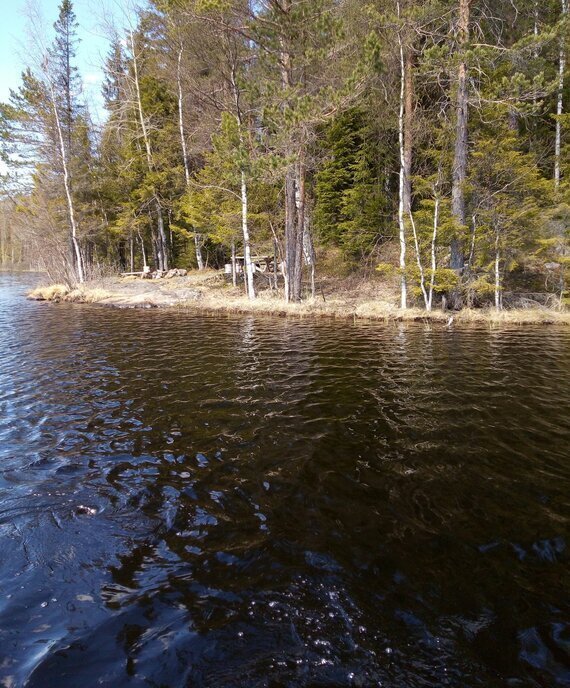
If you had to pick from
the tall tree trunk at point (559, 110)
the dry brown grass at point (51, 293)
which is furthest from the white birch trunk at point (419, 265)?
the dry brown grass at point (51, 293)

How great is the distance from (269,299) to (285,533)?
16.7m

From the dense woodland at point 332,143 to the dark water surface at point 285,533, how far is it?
10.1 meters

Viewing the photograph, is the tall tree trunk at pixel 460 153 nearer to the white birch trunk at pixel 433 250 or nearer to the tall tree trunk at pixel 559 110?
the white birch trunk at pixel 433 250

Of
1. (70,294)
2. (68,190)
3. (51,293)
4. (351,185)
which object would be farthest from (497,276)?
(68,190)

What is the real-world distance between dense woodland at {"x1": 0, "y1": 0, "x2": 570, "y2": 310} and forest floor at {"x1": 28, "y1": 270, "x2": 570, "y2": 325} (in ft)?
3.17

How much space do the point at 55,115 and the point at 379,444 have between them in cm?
3052

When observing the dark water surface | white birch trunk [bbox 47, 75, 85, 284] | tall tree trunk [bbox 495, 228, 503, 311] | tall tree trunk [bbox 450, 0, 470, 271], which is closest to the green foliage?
tall tree trunk [bbox 450, 0, 470, 271]

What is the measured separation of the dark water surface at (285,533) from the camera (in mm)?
2502

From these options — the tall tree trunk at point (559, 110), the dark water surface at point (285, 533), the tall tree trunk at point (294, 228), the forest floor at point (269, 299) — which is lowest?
the dark water surface at point (285, 533)

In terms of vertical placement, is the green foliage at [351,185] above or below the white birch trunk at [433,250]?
above

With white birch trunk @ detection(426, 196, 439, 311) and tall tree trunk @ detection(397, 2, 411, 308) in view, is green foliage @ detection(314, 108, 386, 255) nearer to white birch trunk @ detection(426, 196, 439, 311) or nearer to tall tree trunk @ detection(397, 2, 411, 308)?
tall tree trunk @ detection(397, 2, 411, 308)

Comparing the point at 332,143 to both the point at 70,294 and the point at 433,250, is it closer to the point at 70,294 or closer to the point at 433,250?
the point at 433,250

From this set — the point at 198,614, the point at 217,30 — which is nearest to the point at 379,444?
the point at 198,614

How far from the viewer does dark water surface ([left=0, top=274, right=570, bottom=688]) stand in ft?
8.21
